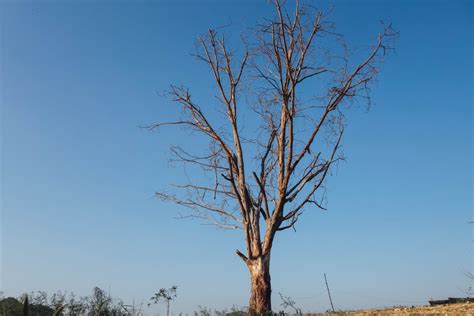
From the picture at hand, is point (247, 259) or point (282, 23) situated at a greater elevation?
point (282, 23)

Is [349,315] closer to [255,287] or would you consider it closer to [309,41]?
[255,287]

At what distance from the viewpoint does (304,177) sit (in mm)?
11820

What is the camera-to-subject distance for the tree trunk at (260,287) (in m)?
10.2

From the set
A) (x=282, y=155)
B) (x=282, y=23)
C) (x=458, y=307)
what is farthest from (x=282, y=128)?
(x=458, y=307)

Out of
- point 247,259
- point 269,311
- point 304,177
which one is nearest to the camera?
point 269,311

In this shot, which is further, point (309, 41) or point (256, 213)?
point (309, 41)

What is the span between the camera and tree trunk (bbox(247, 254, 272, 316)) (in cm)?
1022

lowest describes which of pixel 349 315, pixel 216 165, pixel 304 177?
pixel 349 315

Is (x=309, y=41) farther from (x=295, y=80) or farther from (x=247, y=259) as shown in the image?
(x=247, y=259)

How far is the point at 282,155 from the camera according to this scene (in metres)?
11.9

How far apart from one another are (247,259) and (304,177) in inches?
92.9

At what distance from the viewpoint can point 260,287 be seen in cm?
1047

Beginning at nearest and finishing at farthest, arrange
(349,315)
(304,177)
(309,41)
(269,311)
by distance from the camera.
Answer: (269,311) → (349,315) → (304,177) → (309,41)

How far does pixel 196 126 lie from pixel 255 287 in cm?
458
